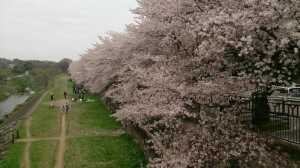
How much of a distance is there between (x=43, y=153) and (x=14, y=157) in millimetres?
1940

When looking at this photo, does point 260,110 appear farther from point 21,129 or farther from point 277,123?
point 21,129

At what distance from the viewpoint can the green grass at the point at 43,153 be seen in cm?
2092

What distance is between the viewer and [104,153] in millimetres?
22797

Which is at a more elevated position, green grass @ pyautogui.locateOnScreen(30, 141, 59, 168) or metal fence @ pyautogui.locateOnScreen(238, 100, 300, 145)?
metal fence @ pyautogui.locateOnScreen(238, 100, 300, 145)

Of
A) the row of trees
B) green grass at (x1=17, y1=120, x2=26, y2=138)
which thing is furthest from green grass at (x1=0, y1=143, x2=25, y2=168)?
the row of trees

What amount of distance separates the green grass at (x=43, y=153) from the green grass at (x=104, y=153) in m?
0.97

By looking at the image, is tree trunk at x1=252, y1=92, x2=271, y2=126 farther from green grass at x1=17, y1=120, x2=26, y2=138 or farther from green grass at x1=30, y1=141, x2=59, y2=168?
green grass at x1=17, y1=120, x2=26, y2=138

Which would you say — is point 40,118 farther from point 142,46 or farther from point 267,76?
point 267,76

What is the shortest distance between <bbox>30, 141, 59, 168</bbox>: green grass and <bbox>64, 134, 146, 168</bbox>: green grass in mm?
969

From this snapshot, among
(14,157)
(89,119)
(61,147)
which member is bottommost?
(14,157)

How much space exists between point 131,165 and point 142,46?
7.50 meters

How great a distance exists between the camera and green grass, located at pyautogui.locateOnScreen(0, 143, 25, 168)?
2120 centimetres

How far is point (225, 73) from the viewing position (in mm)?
12523

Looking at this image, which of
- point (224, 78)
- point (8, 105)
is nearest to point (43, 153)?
point (224, 78)
